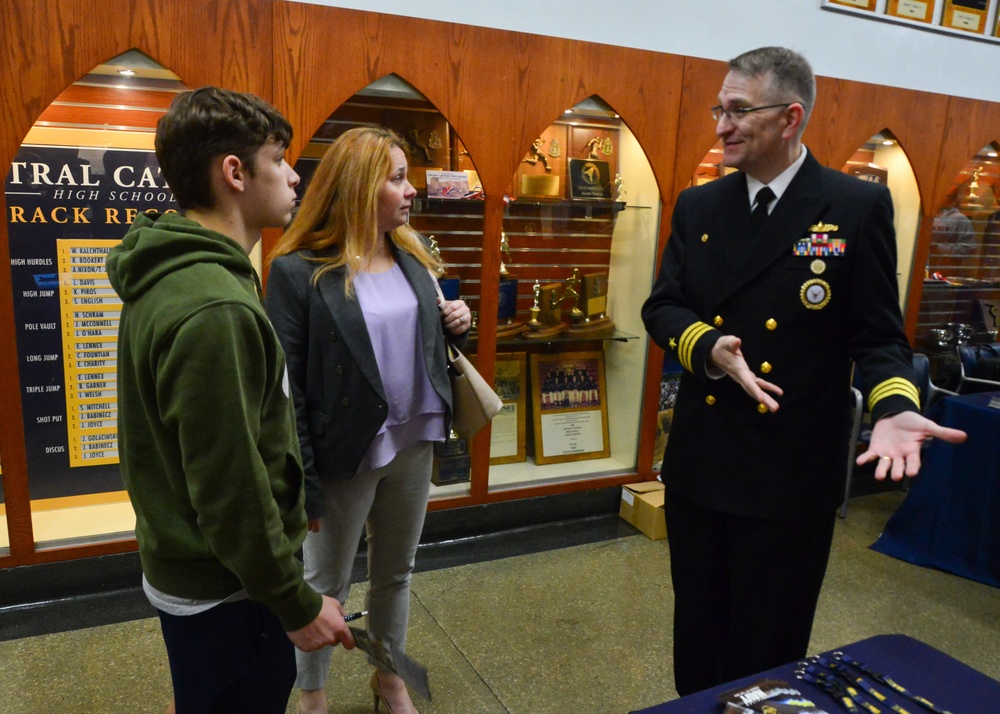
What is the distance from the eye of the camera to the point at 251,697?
1.30 meters

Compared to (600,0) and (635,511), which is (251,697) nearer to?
(635,511)

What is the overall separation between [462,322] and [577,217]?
6.03 feet

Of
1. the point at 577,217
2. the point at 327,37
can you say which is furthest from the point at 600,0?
the point at 327,37

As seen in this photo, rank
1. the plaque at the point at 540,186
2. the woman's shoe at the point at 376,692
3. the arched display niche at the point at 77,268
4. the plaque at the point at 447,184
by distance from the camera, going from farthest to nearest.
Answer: the plaque at the point at 540,186 < the plaque at the point at 447,184 < the arched display niche at the point at 77,268 < the woman's shoe at the point at 376,692

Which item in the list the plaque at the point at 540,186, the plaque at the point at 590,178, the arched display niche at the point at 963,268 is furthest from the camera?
the arched display niche at the point at 963,268

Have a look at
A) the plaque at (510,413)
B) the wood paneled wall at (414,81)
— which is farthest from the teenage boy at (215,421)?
the plaque at (510,413)

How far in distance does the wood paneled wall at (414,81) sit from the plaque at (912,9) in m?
0.47

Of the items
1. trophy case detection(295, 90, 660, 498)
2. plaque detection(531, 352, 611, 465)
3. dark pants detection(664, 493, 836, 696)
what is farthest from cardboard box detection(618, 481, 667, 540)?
dark pants detection(664, 493, 836, 696)

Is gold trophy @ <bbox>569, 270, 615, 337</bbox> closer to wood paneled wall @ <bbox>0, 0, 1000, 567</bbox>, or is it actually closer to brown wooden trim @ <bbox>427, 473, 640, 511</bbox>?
wood paneled wall @ <bbox>0, 0, 1000, 567</bbox>

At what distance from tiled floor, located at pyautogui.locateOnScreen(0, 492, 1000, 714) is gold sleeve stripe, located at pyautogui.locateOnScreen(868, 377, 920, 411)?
4.51 feet

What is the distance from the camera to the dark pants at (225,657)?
49.1 inches

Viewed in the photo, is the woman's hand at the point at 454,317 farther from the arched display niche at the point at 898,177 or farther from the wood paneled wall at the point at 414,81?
the arched display niche at the point at 898,177

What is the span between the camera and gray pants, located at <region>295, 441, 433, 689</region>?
1959mm

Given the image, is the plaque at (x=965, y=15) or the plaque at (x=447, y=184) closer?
the plaque at (x=447, y=184)
